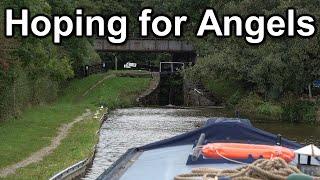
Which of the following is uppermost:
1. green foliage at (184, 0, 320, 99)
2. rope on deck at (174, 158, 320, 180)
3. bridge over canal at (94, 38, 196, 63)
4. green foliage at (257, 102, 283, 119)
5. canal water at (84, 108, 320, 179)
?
bridge over canal at (94, 38, 196, 63)

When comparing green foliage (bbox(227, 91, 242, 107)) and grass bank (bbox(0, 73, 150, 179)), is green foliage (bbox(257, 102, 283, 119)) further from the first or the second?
grass bank (bbox(0, 73, 150, 179))

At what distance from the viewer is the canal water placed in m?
25.0

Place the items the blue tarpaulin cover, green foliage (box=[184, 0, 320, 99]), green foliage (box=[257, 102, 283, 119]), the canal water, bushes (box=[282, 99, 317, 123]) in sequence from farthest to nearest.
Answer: green foliage (box=[257, 102, 283, 119])
bushes (box=[282, 99, 317, 123])
green foliage (box=[184, 0, 320, 99])
the canal water
the blue tarpaulin cover

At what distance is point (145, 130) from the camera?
112 ft

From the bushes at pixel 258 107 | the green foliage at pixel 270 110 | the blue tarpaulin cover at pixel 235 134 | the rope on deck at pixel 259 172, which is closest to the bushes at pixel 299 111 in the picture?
the green foliage at pixel 270 110

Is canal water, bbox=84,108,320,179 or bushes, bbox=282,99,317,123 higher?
bushes, bbox=282,99,317,123

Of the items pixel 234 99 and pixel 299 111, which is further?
pixel 234 99

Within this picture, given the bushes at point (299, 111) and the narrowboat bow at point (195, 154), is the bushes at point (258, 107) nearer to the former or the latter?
the bushes at point (299, 111)

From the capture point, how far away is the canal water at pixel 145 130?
25.0m

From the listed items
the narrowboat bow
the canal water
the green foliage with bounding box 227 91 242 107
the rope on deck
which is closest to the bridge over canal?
the green foliage with bounding box 227 91 242 107

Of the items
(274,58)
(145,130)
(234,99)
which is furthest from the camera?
(234,99)

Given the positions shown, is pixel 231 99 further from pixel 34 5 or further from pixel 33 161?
pixel 33 161

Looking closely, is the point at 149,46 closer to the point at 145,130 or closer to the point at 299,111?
the point at 299,111

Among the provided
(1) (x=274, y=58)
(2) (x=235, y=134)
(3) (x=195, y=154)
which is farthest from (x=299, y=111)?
(3) (x=195, y=154)
